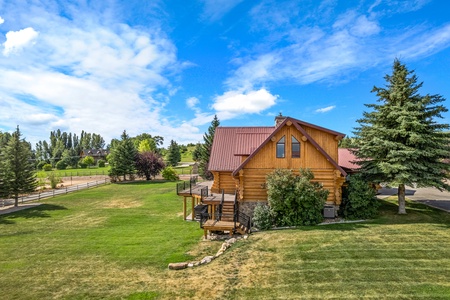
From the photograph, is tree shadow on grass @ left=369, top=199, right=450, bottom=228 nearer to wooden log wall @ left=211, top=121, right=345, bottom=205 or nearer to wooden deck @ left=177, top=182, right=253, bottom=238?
wooden log wall @ left=211, top=121, right=345, bottom=205

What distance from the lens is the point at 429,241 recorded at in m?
11.7

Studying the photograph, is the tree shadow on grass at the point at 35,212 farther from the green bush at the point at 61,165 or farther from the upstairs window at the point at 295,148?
the green bush at the point at 61,165

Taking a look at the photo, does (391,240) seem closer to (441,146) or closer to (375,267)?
(375,267)

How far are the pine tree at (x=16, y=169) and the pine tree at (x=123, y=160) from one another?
17.6 metres

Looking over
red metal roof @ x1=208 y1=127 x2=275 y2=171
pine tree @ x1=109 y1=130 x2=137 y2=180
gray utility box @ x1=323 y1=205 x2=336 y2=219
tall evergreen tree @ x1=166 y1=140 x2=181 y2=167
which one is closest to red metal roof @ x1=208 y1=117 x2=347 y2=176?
red metal roof @ x1=208 y1=127 x2=275 y2=171

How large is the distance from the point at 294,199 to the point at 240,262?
19.4 feet

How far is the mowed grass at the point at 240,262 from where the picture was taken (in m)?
8.35

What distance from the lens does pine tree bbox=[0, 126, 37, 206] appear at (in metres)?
26.2

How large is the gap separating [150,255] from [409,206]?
60.6 feet

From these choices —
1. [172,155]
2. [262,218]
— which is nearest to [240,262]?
[262,218]

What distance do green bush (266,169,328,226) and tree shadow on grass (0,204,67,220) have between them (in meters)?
19.2

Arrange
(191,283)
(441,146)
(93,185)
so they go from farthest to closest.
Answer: (93,185) < (441,146) < (191,283)

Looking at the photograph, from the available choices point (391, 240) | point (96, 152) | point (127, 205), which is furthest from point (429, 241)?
point (96, 152)

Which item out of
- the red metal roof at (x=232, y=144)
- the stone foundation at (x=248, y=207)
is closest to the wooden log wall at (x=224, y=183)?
the red metal roof at (x=232, y=144)
